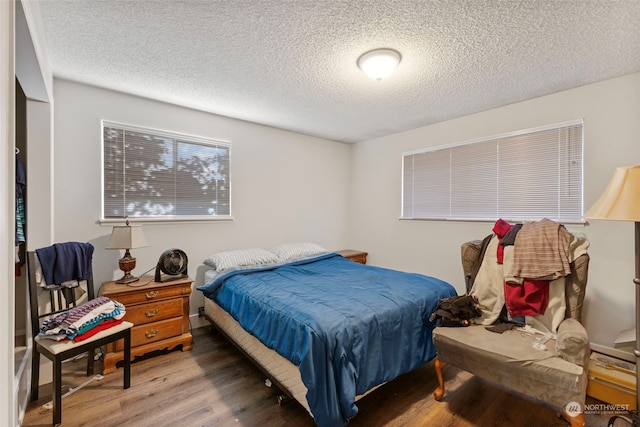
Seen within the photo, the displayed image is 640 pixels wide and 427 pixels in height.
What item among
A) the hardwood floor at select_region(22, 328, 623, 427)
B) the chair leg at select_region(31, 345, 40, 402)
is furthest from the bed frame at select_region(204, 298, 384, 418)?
the chair leg at select_region(31, 345, 40, 402)

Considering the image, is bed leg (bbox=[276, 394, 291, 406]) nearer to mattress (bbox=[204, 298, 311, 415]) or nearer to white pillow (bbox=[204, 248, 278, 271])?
mattress (bbox=[204, 298, 311, 415])

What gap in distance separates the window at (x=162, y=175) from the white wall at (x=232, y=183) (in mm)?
88

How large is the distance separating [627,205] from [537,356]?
964mm

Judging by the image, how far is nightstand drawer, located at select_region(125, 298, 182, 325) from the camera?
2369 millimetres

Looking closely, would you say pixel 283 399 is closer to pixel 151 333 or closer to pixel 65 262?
pixel 151 333

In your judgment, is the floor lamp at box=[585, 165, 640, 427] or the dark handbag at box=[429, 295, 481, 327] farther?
the dark handbag at box=[429, 295, 481, 327]

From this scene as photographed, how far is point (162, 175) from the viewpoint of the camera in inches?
118

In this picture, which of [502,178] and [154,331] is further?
[502,178]

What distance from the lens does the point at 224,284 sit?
2.62 meters

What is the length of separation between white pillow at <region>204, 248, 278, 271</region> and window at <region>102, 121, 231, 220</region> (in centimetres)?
52

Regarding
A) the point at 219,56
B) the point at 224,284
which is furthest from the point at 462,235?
Answer: the point at 219,56

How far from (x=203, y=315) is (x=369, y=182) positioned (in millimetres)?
3048

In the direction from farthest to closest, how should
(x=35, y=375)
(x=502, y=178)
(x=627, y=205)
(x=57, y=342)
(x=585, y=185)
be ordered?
(x=502, y=178), (x=585, y=185), (x=35, y=375), (x=57, y=342), (x=627, y=205)

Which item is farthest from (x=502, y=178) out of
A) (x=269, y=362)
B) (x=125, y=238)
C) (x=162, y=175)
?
(x=125, y=238)
